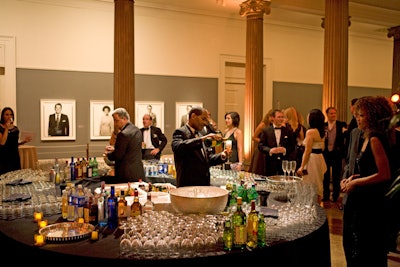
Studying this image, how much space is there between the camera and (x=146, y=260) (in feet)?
6.40

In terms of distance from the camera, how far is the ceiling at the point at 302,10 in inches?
369

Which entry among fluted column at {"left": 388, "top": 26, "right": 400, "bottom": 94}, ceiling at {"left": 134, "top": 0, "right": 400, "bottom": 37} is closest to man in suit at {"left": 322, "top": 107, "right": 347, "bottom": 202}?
ceiling at {"left": 134, "top": 0, "right": 400, "bottom": 37}

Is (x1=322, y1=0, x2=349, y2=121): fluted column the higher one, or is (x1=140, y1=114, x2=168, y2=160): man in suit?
(x1=322, y1=0, x2=349, y2=121): fluted column

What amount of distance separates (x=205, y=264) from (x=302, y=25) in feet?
34.8

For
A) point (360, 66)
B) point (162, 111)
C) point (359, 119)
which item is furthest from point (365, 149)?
point (360, 66)

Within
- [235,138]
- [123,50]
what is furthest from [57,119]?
[235,138]

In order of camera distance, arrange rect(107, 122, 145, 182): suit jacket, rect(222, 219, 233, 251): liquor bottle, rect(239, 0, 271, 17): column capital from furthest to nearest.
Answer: rect(239, 0, 271, 17): column capital → rect(107, 122, 145, 182): suit jacket → rect(222, 219, 233, 251): liquor bottle

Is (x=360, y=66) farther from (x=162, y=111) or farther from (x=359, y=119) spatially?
(x=359, y=119)

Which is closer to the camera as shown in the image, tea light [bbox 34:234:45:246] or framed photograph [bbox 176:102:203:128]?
tea light [bbox 34:234:45:246]

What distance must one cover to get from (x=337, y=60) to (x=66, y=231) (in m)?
5.82

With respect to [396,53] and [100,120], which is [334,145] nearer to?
[100,120]

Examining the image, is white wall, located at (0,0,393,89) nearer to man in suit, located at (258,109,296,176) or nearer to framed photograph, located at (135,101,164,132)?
framed photograph, located at (135,101,164,132)

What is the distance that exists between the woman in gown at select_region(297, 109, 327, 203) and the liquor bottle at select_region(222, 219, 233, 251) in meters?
3.32

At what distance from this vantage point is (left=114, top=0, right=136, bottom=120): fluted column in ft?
22.2
